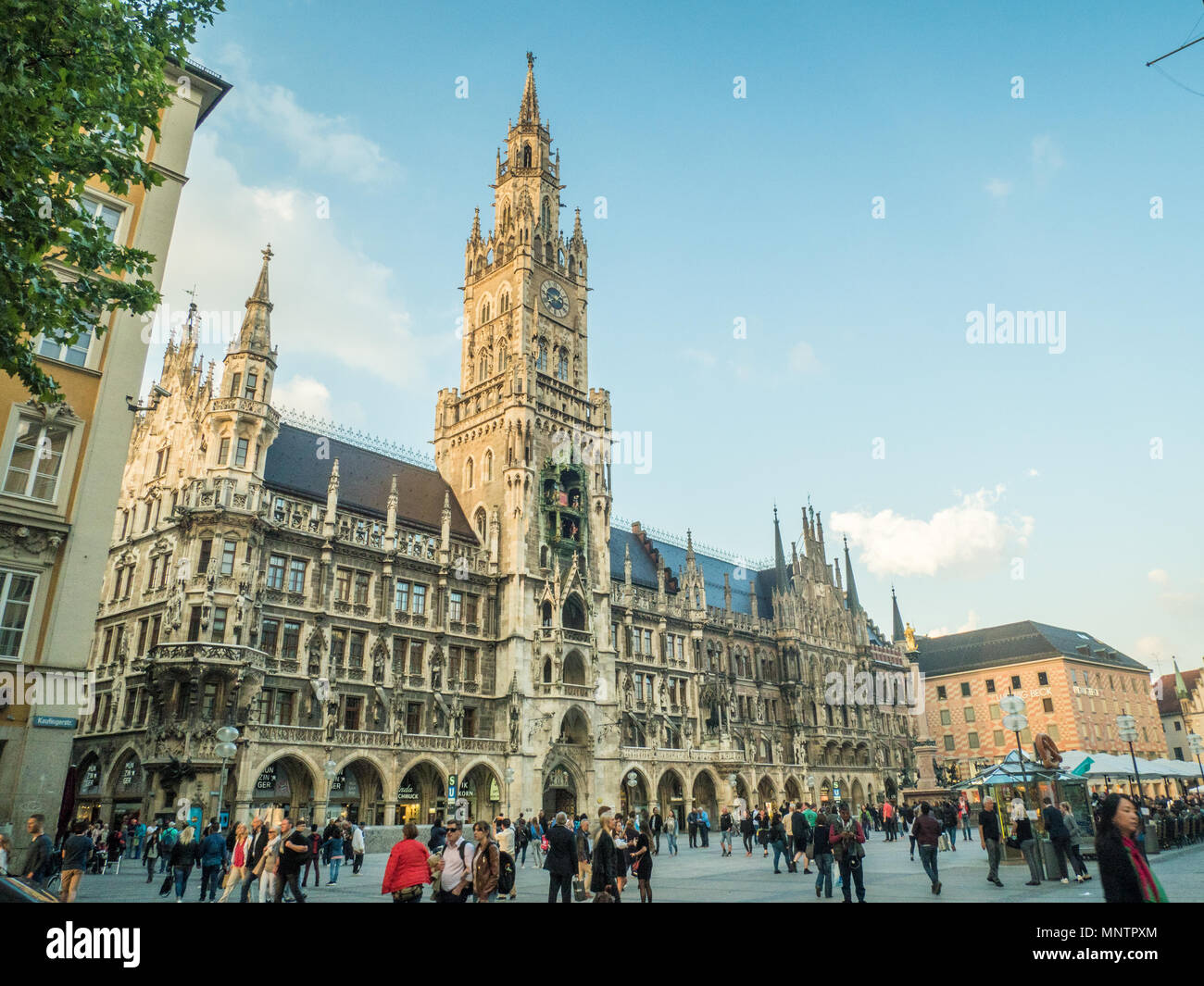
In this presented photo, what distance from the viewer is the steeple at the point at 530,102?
6431 cm

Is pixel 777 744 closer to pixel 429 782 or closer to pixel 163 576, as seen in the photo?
pixel 429 782

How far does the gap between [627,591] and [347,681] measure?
70.9 feet

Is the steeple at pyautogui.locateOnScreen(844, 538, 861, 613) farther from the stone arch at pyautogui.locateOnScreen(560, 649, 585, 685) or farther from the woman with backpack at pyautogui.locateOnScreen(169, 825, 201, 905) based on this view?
the woman with backpack at pyautogui.locateOnScreen(169, 825, 201, 905)

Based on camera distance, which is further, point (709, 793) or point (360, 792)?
point (709, 793)

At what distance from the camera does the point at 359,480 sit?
46.9 m

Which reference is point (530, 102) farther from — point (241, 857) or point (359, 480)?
point (241, 857)

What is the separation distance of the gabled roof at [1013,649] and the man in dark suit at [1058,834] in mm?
70690

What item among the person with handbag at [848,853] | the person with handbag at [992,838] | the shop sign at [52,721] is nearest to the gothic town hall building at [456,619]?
the shop sign at [52,721]

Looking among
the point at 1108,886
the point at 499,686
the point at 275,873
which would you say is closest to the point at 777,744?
the point at 499,686

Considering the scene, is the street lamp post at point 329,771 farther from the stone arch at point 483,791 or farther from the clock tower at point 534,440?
the clock tower at point 534,440

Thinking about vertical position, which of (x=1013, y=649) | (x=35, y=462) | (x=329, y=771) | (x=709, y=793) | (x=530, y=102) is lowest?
(x=709, y=793)

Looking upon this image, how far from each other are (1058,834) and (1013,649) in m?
74.9

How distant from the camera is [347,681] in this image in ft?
129
